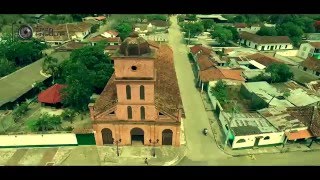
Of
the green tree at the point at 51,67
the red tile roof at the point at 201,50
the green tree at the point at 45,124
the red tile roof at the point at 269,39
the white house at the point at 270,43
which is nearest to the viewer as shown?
the green tree at the point at 45,124

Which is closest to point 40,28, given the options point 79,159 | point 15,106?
point 15,106

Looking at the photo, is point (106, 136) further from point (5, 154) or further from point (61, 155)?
point (5, 154)

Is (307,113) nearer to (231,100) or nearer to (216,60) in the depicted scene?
(231,100)

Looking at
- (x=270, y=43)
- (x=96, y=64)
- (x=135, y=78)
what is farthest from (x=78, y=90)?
(x=270, y=43)

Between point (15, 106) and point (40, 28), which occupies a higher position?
point (40, 28)

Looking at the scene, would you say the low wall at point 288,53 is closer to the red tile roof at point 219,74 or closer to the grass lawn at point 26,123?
the red tile roof at point 219,74

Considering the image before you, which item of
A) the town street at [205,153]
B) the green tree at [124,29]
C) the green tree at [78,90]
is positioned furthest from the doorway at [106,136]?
the green tree at [124,29]

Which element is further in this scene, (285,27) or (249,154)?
(285,27)
